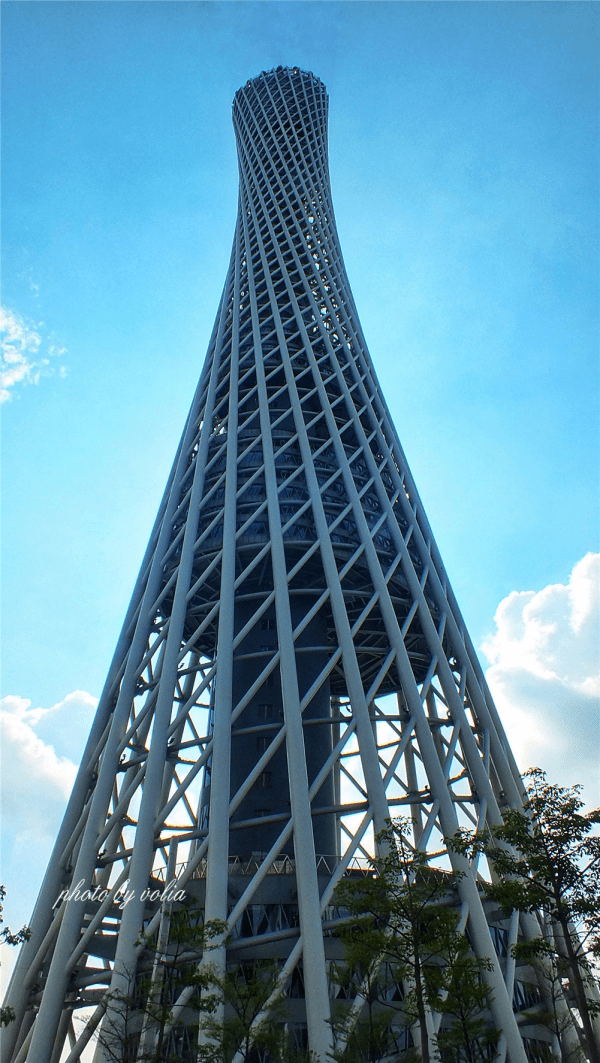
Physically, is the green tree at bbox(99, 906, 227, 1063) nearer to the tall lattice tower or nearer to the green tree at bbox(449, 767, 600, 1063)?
the tall lattice tower

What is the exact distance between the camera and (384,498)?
27391mm

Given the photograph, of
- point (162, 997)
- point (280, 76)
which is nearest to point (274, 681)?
point (162, 997)

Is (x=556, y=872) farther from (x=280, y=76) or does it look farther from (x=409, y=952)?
(x=280, y=76)

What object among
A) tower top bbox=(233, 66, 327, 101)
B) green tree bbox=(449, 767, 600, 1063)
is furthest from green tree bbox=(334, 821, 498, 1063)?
tower top bbox=(233, 66, 327, 101)

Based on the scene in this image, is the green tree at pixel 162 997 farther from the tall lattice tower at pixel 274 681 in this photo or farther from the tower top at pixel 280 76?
the tower top at pixel 280 76

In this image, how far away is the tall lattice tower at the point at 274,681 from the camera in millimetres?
17141

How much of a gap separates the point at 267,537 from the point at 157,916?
1327 cm

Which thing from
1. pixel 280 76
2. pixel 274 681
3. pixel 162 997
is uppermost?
pixel 280 76

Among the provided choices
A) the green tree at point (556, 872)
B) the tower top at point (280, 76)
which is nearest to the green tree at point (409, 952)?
the green tree at point (556, 872)

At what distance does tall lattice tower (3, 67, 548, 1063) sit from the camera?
→ 1714cm

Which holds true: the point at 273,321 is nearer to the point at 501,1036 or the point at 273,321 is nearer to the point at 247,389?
the point at 247,389

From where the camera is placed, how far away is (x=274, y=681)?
2517 cm

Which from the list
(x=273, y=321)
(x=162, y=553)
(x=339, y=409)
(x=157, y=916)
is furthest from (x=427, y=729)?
(x=273, y=321)

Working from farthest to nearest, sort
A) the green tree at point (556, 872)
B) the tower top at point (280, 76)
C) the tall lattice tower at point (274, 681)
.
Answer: the tower top at point (280, 76)
the tall lattice tower at point (274, 681)
the green tree at point (556, 872)
